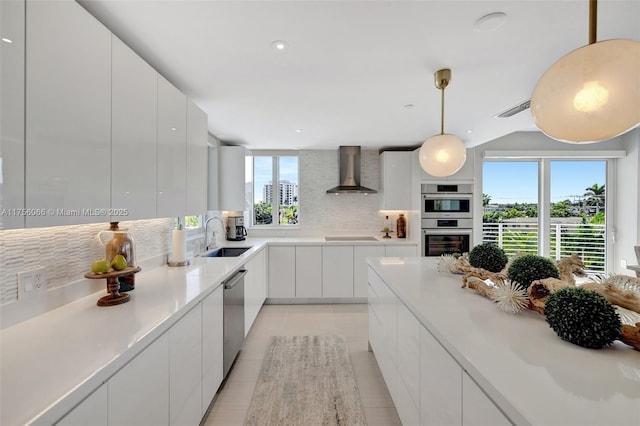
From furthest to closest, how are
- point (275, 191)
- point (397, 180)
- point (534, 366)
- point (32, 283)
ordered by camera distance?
point (275, 191), point (397, 180), point (32, 283), point (534, 366)

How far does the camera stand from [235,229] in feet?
13.6

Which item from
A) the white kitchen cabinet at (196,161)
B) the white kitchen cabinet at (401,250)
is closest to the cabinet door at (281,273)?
the white kitchen cabinet at (401,250)

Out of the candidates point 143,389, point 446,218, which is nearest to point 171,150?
point 143,389

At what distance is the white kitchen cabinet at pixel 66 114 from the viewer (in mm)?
956

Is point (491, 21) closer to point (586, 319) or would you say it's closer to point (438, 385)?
point (586, 319)

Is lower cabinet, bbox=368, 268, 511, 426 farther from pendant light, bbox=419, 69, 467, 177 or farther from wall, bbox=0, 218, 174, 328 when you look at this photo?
wall, bbox=0, 218, 174, 328

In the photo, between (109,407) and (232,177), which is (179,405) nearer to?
(109,407)

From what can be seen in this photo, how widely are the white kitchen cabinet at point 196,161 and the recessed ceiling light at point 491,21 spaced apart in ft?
6.48

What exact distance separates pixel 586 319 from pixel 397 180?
3.57m

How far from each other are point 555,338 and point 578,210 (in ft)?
17.0

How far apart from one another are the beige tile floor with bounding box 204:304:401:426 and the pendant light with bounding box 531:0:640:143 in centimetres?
188

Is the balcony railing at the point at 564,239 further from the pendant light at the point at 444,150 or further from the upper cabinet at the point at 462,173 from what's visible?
the pendant light at the point at 444,150

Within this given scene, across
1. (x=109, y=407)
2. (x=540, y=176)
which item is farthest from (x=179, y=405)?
(x=540, y=176)

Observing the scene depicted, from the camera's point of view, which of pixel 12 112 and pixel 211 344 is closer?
pixel 12 112
